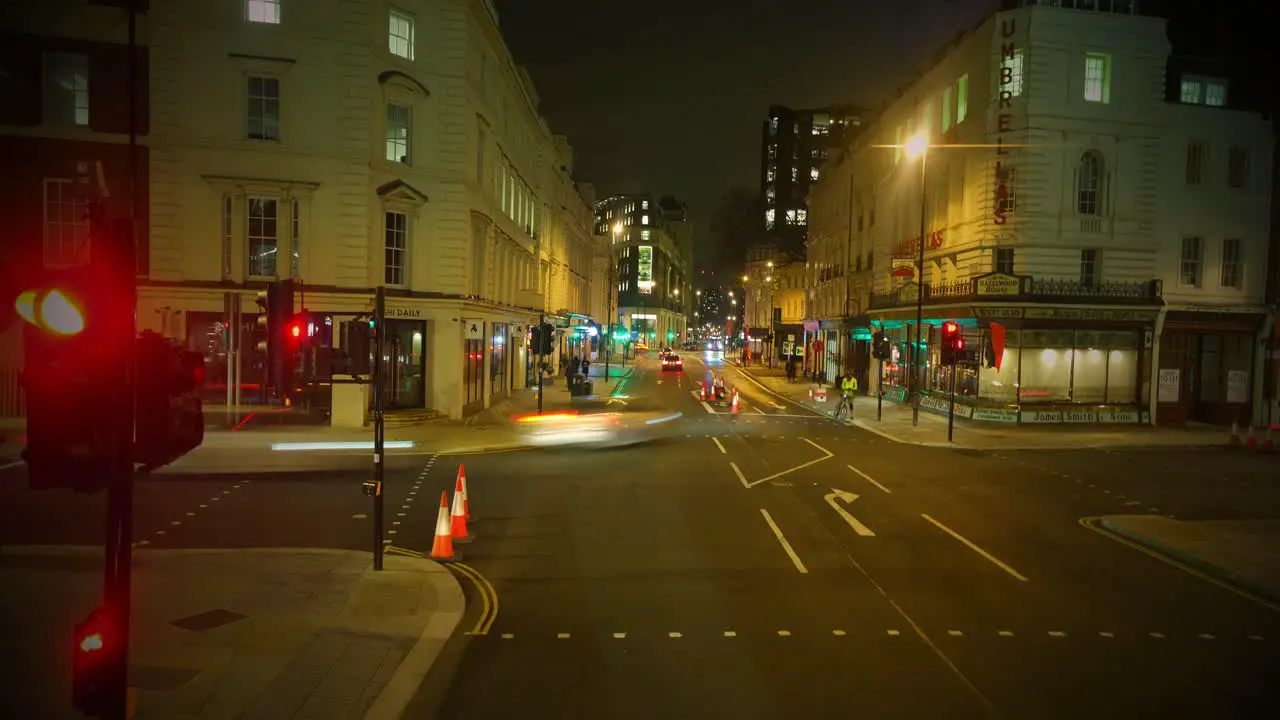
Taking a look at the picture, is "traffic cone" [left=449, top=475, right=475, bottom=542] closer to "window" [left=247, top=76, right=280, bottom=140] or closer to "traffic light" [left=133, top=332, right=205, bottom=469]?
"traffic light" [left=133, top=332, right=205, bottom=469]

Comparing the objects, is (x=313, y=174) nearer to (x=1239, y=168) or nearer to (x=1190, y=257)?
(x=1190, y=257)

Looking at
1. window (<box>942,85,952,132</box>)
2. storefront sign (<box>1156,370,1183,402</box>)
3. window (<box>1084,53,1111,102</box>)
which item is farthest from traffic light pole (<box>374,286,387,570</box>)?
storefront sign (<box>1156,370,1183,402</box>)

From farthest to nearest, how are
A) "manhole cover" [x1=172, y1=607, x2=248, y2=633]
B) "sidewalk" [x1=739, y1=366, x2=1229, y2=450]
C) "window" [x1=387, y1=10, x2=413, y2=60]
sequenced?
"window" [x1=387, y1=10, x2=413, y2=60] → "sidewalk" [x1=739, y1=366, x2=1229, y2=450] → "manhole cover" [x1=172, y1=607, x2=248, y2=633]

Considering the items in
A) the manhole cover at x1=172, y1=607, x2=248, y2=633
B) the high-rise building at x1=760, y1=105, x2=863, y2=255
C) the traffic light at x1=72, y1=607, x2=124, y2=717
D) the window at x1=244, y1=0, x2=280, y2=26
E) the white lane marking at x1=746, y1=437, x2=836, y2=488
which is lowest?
the white lane marking at x1=746, y1=437, x2=836, y2=488

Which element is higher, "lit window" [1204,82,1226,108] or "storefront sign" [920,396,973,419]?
"lit window" [1204,82,1226,108]

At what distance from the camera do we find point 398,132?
89.4 feet

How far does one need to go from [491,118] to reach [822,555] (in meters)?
25.1

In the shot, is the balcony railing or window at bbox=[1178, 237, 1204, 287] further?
window at bbox=[1178, 237, 1204, 287]

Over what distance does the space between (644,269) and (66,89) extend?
128 m

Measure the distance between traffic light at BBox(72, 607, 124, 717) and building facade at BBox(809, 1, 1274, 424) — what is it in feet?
97.2

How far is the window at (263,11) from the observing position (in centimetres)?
2503

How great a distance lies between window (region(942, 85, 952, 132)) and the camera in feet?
115

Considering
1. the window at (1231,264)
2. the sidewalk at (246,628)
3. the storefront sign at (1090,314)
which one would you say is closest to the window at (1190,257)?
the window at (1231,264)

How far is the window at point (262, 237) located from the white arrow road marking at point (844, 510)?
1898cm
